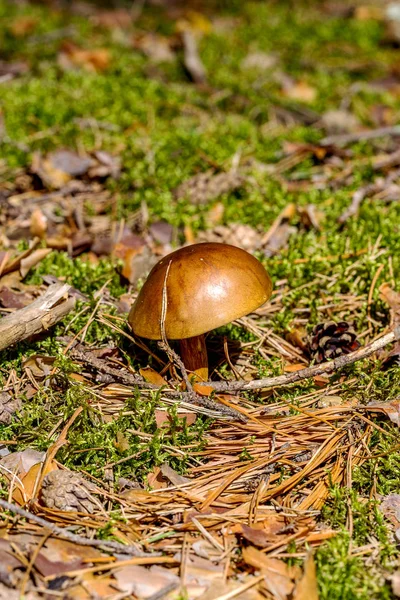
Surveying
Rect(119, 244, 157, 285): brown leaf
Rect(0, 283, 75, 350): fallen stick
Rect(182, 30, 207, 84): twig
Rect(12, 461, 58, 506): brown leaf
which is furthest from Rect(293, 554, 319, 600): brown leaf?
Rect(182, 30, 207, 84): twig

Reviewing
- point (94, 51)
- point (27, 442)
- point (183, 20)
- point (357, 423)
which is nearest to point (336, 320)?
point (357, 423)

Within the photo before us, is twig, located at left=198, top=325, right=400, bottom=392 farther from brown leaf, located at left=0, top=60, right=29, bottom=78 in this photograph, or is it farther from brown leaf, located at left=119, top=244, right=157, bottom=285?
brown leaf, located at left=0, top=60, right=29, bottom=78

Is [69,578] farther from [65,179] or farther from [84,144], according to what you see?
[84,144]

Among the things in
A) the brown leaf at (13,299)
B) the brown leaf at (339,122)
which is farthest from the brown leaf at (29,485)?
the brown leaf at (339,122)

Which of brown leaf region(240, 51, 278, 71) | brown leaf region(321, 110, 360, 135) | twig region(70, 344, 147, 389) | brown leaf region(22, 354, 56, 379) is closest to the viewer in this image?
twig region(70, 344, 147, 389)

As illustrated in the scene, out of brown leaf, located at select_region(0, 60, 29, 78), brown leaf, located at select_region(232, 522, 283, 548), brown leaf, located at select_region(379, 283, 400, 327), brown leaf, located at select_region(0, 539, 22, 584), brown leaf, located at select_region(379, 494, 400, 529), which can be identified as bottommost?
brown leaf, located at select_region(379, 494, 400, 529)

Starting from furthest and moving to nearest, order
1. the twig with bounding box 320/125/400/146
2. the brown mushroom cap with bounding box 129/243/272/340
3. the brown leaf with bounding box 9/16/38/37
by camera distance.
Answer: the brown leaf with bounding box 9/16/38/37 → the twig with bounding box 320/125/400/146 → the brown mushroom cap with bounding box 129/243/272/340

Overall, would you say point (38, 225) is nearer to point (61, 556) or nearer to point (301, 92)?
point (61, 556)

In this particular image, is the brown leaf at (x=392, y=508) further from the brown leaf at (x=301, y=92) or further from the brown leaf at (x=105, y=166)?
the brown leaf at (x=301, y=92)

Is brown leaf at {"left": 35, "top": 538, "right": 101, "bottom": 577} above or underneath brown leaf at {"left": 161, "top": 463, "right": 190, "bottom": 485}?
above

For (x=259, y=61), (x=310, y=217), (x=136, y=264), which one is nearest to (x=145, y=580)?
(x=136, y=264)
